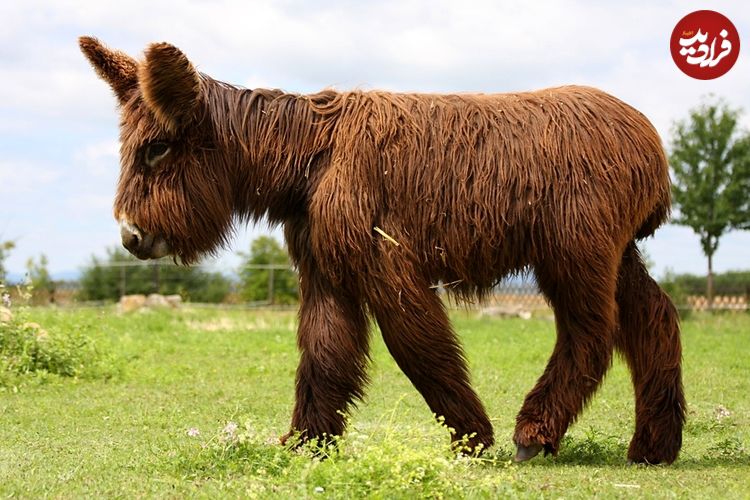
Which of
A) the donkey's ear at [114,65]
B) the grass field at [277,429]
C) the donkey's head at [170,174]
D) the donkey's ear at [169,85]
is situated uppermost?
the donkey's ear at [114,65]

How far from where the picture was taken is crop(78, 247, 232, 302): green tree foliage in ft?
108

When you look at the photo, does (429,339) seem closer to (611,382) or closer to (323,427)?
(323,427)

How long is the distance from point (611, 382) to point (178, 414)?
5.44 meters

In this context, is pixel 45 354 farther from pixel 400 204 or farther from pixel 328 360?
pixel 400 204

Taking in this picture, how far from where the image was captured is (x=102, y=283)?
3328 cm

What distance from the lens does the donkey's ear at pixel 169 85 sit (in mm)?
6048

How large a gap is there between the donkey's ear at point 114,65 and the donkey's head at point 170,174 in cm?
14

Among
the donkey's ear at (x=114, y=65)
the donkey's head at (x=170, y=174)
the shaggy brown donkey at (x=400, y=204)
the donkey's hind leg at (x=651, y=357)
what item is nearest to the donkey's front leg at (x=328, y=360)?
the shaggy brown donkey at (x=400, y=204)

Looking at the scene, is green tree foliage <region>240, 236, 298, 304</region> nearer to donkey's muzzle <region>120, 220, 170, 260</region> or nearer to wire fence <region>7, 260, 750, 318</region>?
wire fence <region>7, 260, 750, 318</region>

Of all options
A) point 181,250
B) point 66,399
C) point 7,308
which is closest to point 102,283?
point 7,308

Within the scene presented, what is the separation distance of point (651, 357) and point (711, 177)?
2515 cm

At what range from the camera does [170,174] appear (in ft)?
20.9

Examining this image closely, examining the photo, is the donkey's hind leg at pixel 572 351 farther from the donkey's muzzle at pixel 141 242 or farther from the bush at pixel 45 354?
the bush at pixel 45 354

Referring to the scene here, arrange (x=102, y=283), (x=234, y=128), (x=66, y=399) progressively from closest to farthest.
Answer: (x=234, y=128) → (x=66, y=399) → (x=102, y=283)
